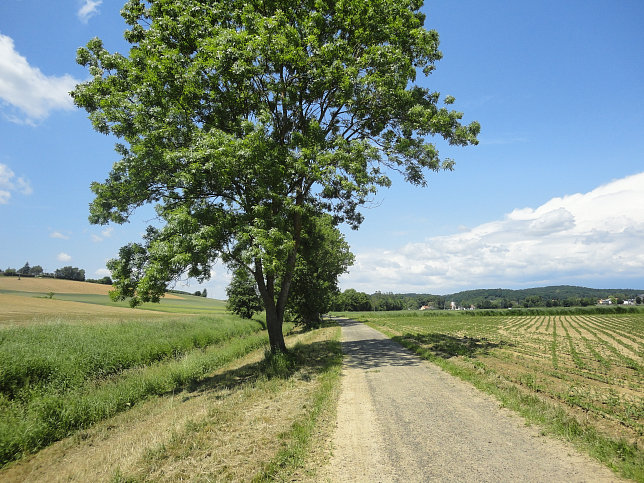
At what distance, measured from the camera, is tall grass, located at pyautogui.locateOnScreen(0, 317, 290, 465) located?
935cm

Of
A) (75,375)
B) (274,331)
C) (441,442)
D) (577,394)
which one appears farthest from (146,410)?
(577,394)

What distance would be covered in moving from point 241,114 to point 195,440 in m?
12.3

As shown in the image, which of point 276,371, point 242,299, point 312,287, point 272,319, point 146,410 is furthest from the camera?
point 242,299

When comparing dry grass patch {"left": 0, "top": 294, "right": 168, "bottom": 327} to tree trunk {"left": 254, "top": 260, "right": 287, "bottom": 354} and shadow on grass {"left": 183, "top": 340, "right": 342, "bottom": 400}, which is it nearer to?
shadow on grass {"left": 183, "top": 340, "right": 342, "bottom": 400}

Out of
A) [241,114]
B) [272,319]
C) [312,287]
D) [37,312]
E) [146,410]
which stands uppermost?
[241,114]

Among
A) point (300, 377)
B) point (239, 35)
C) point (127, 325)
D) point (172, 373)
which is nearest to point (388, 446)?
point (300, 377)

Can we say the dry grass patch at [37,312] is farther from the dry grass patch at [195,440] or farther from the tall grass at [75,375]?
the dry grass patch at [195,440]

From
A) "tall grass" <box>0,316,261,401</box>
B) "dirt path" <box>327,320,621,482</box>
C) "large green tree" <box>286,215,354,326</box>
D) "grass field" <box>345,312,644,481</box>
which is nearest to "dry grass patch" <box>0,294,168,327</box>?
"tall grass" <box>0,316,261,401</box>

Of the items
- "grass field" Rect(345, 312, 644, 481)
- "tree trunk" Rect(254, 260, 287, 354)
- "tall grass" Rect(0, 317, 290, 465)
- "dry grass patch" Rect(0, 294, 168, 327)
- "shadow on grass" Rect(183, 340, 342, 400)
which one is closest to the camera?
"grass field" Rect(345, 312, 644, 481)

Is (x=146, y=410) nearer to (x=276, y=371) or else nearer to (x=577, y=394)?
(x=276, y=371)

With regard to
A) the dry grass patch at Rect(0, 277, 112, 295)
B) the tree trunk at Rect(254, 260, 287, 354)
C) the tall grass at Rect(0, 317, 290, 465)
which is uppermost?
the dry grass patch at Rect(0, 277, 112, 295)

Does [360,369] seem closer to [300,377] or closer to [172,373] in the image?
[300,377]

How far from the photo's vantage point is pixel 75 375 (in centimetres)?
1308

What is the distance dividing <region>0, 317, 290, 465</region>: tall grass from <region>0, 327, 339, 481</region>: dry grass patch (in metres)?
0.66
